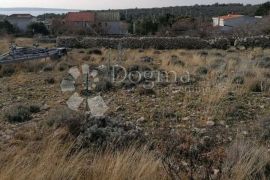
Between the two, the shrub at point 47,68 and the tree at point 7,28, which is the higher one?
the tree at point 7,28

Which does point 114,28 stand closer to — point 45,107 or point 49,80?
point 49,80

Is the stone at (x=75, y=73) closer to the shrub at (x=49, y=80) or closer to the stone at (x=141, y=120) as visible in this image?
the shrub at (x=49, y=80)

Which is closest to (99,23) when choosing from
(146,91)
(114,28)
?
(114,28)

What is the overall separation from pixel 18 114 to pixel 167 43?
66.0ft

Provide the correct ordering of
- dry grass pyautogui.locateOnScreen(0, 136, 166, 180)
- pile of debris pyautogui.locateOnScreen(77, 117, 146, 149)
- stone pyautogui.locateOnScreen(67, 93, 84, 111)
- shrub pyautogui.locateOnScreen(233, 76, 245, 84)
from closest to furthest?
dry grass pyautogui.locateOnScreen(0, 136, 166, 180), pile of debris pyautogui.locateOnScreen(77, 117, 146, 149), stone pyautogui.locateOnScreen(67, 93, 84, 111), shrub pyautogui.locateOnScreen(233, 76, 245, 84)

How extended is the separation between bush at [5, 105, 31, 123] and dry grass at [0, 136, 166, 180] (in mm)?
3083

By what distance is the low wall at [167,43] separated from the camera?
25.2 metres

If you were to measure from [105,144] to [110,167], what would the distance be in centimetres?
122

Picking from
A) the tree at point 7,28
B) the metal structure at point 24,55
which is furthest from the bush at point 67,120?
the tree at point 7,28

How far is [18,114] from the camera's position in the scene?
722 cm

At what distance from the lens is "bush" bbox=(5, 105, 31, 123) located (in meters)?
7.13

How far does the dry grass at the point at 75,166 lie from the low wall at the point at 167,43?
70.5ft

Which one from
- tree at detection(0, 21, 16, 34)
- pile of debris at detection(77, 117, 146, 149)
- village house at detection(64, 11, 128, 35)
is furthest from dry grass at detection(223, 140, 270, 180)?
tree at detection(0, 21, 16, 34)

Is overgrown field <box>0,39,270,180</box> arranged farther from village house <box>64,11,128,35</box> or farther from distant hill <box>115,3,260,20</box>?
distant hill <box>115,3,260,20</box>
